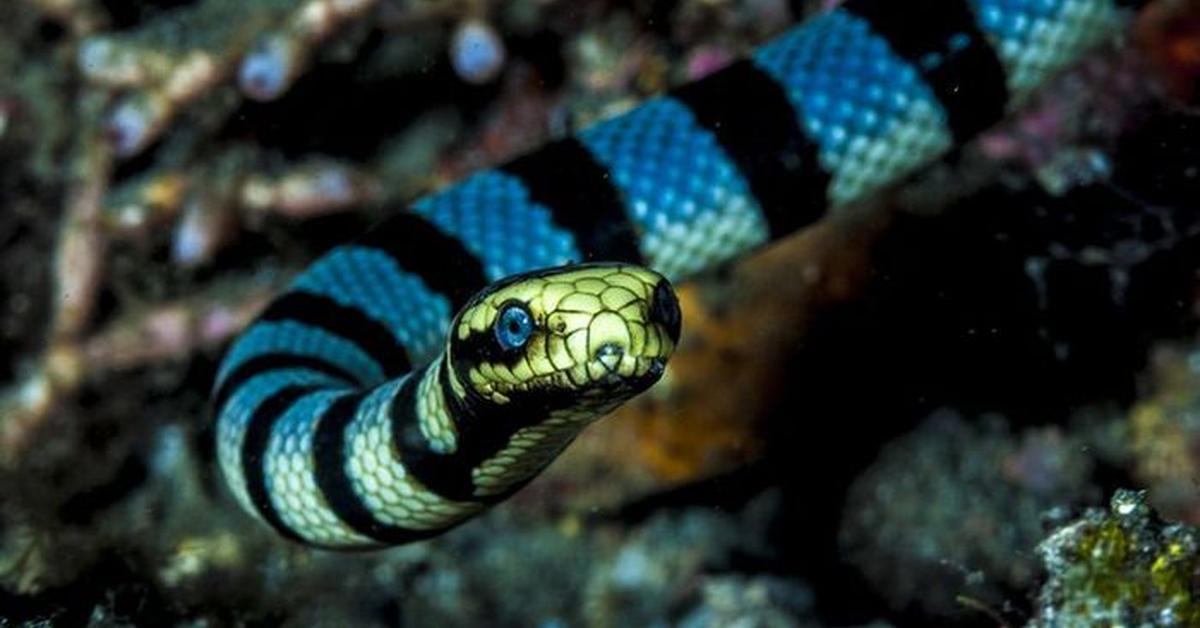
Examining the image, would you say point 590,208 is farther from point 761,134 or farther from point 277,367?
point 277,367

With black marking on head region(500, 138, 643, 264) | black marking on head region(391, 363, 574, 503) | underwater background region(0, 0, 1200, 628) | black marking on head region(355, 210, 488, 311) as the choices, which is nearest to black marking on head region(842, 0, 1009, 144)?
underwater background region(0, 0, 1200, 628)

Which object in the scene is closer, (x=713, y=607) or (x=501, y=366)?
(x=501, y=366)

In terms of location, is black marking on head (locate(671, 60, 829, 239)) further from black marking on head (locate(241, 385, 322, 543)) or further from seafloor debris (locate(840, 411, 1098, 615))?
black marking on head (locate(241, 385, 322, 543))

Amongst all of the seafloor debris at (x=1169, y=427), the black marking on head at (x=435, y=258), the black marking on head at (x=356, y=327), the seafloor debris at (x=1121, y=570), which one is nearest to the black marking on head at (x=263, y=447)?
the black marking on head at (x=356, y=327)

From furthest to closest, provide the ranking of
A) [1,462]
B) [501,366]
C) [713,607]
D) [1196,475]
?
[1,462] < [713,607] < [1196,475] < [501,366]

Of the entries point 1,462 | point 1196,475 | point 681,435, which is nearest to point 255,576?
point 1,462

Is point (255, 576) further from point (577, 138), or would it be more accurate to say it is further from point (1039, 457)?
point (1039, 457)

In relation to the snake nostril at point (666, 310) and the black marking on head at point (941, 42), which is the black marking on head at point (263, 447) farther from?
the black marking on head at point (941, 42)
